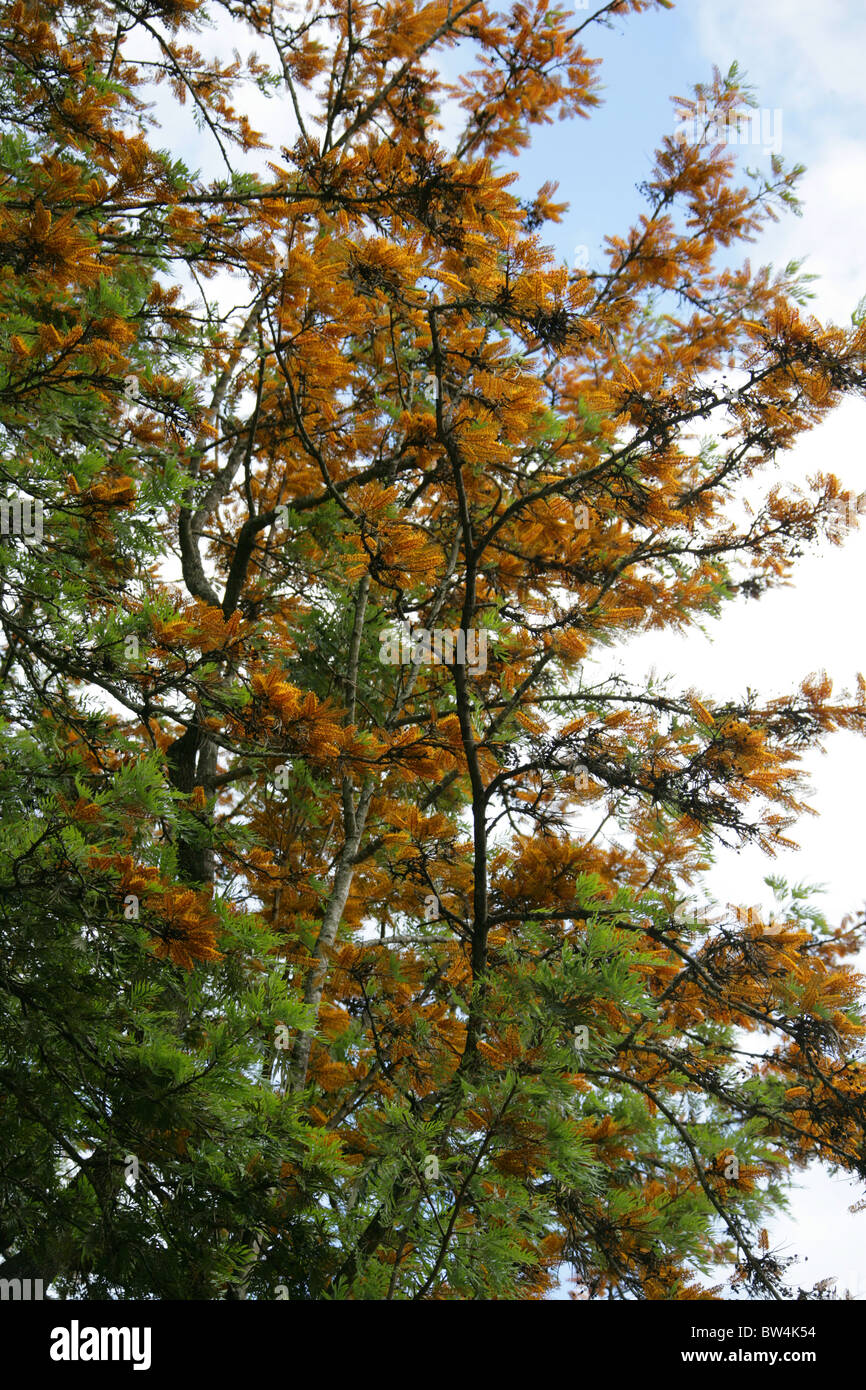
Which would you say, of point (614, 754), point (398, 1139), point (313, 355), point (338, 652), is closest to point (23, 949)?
point (398, 1139)

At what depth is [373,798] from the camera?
5664 millimetres

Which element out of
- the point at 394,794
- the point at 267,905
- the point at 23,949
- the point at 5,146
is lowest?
the point at 23,949

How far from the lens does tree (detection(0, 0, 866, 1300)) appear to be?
10.4ft

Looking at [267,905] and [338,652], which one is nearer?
[267,905]

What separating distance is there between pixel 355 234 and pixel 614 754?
2057 mm

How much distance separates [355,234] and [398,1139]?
9.57 feet

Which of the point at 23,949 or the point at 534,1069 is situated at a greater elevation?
the point at 23,949

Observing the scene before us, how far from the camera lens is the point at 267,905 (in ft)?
18.6

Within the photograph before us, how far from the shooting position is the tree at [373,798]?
3176 mm

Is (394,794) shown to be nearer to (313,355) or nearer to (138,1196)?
(313,355)
